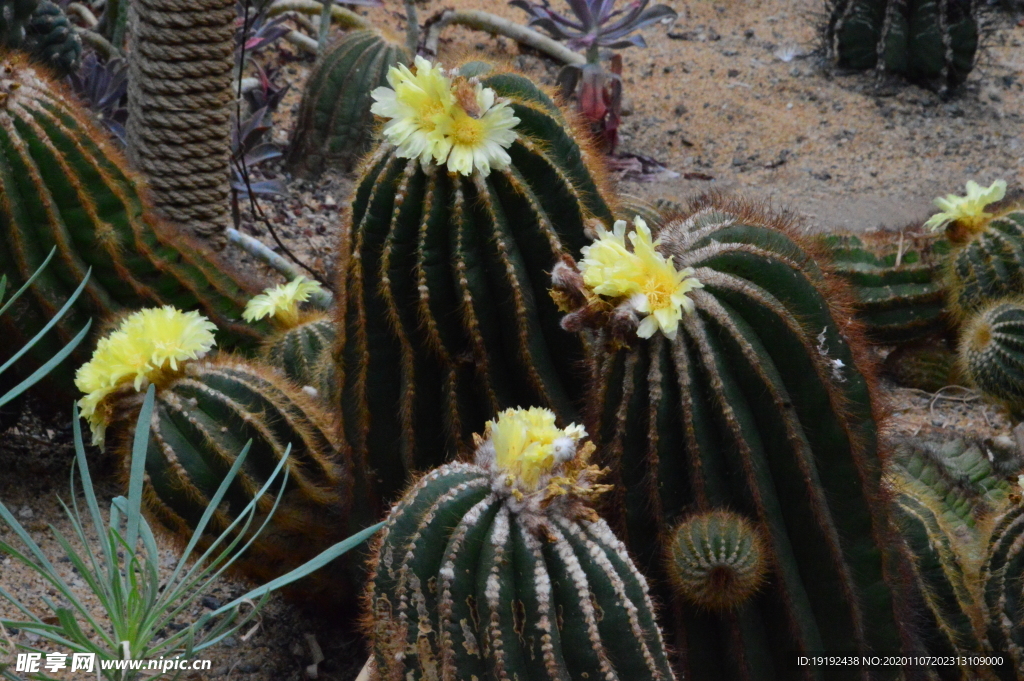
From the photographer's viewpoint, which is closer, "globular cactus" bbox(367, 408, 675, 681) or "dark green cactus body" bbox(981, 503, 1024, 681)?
"globular cactus" bbox(367, 408, 675, 681)

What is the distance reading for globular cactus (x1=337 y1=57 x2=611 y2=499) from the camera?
5.25 ft

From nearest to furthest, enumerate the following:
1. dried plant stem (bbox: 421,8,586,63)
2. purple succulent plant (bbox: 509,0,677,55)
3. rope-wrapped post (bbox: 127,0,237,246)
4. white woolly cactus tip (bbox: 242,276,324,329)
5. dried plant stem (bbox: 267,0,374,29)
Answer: white woolly cactus tip (bbox: 242,276,324,329) → rope-wrapped post (bbox: 127,0,237,246) → purple succulent plant (bbox: 509,0,677,55) → dried plant stem (bbox: 267,0,374,29) → dried plant stem (bbox: 421,8,586,63)

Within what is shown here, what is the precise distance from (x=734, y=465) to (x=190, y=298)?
4.65ft

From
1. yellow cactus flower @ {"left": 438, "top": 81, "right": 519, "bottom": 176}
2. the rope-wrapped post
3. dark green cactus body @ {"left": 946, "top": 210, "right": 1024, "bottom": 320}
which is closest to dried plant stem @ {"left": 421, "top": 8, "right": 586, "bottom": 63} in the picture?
the rope-wrapped post

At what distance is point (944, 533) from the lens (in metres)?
1.96

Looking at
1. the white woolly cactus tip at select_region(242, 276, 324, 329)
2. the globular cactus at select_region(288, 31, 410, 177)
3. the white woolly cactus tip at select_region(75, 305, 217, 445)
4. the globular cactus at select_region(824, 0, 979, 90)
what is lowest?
the white woolly cactus tip at select_region(75, 305, 217, 445)

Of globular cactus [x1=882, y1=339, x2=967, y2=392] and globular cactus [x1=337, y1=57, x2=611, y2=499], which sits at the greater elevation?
globular cactus [x1=882, y1=339, x2=967, y2=392]

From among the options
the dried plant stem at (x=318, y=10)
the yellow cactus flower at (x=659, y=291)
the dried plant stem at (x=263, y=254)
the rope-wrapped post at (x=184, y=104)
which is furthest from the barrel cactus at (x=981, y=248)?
the dried plant stem at (x=318, y=10)

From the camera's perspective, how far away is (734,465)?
4.84 ft

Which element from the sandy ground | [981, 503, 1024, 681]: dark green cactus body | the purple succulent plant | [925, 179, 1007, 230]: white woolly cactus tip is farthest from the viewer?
the purple succulent plant

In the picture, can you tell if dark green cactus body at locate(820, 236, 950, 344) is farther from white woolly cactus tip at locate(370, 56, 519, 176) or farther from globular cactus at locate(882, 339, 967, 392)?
white woolly cactus tip at locate(370, 56, 519, 176)

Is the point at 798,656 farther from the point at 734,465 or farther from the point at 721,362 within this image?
the point at 721,362

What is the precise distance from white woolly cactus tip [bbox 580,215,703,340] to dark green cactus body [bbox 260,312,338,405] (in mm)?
820

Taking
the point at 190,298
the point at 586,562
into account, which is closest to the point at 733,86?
the point at 190,298
